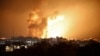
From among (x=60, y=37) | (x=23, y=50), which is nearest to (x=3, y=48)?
(x=23, y=50)

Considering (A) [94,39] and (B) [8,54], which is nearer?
(B) [8,54]

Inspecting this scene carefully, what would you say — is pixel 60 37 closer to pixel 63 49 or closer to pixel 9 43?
pixel 63 49

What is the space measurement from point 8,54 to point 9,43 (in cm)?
769

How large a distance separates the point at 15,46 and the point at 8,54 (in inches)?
250

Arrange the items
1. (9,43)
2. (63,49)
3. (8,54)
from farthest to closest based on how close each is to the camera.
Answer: (9,43)
(63,49)
(8,54)

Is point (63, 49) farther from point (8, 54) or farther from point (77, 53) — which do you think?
point (8, 54)

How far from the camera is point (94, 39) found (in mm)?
61906

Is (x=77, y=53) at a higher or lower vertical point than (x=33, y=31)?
lower

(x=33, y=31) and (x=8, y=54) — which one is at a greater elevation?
(x=33, y=31)

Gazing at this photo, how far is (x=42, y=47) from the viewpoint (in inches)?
2376

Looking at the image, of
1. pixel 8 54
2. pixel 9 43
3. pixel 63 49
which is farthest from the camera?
pixel 9 43

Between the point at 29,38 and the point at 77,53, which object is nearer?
the point at 77,53

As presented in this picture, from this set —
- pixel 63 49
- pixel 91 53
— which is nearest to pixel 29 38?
pixel 63 49

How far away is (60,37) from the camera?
61500 mm
